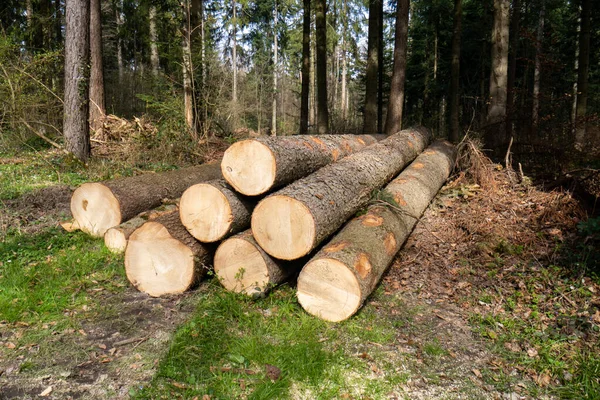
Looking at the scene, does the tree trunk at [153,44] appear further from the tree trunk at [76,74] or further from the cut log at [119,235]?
the cut log at [119,235]

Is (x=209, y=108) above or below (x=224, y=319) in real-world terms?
above

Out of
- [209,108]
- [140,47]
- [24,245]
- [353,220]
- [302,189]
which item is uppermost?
[140,47]

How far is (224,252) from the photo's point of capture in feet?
12.1

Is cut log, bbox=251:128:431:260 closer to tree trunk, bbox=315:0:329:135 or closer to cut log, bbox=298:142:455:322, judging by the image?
cut log, bbox=298:142:455:322

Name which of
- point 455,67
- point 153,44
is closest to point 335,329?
point 455,67

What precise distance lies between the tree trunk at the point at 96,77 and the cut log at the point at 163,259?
24.7ft

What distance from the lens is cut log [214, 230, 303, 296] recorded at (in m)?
3.58

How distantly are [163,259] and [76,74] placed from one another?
5.98 m

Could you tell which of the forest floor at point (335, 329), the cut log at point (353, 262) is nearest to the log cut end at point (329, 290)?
the cut log at point (353, 262)

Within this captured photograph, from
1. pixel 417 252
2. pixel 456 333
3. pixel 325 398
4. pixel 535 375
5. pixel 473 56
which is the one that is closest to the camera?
pixel 325 398

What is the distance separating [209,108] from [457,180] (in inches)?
262

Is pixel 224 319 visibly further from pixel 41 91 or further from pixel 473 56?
pixel 473 56

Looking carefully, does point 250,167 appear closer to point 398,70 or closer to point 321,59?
point 398,70

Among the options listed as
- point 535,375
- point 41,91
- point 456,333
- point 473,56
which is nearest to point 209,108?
point 41,91
